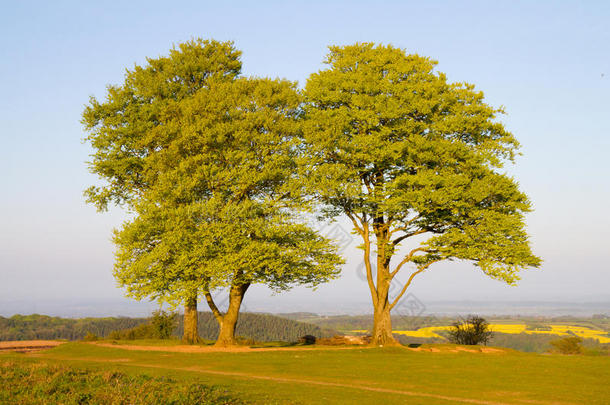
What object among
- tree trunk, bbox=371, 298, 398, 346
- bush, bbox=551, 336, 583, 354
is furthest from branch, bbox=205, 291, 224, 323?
bush, bbox=551, 336, 583, 354

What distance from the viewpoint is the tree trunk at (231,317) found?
31200 mm

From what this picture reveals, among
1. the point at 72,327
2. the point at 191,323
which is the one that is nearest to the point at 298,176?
the point at 191,323

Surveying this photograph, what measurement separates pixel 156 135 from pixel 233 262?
11.0 meters

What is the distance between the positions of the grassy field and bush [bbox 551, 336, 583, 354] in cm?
1768

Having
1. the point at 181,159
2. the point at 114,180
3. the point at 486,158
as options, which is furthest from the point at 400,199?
the point at 114,180

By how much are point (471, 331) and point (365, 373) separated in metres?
20.5

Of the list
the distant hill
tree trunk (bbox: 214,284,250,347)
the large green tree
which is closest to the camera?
the large green tree

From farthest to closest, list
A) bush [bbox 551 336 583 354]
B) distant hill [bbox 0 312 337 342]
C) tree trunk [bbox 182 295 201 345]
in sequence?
distant hill [bbox 0 312 337 342]
bush [bbox 551 336 583 354]
tree trunk [bbox 182 295 201 345]

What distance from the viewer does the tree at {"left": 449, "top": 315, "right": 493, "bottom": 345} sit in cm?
3703

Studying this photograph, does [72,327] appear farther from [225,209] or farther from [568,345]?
[568,345]

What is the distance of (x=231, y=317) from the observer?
31.6 m

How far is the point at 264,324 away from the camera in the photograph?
79.6 metres

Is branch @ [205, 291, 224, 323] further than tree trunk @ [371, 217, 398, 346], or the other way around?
tree trunk @ [371, 217, 398, 346]

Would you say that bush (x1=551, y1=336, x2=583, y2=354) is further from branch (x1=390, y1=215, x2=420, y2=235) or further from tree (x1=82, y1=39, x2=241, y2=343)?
tree (x1=82, y1=39, x2=241, y2=343)
